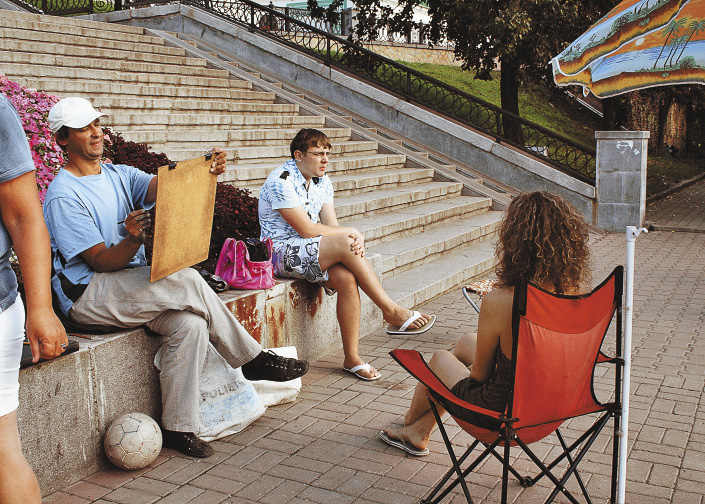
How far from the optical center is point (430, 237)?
923 cm

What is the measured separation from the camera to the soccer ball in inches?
147

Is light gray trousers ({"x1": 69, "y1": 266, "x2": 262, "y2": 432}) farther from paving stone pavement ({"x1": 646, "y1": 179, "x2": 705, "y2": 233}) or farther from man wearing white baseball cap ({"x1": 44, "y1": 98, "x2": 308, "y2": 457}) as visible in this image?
paving stone pavement ({"x1": 646, "y1": 179, "x2": 705, "y2": 233})

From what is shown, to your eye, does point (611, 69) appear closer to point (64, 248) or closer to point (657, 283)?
point (657, 283)

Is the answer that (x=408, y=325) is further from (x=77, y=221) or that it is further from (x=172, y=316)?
(x=77, y=221)

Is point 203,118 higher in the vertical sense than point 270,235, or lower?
higher

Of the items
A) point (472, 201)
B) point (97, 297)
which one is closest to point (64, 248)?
point (97, 297)

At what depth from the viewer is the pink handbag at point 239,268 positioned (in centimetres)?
497

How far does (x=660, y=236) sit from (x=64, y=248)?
1060 centimetres

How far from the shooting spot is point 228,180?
28.2 feet

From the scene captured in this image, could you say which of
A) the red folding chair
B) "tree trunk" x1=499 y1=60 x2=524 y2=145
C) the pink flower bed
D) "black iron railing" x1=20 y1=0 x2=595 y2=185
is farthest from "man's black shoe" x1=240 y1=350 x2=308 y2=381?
"tree trunk" x1=499 y1=60 x2=524 y2=145

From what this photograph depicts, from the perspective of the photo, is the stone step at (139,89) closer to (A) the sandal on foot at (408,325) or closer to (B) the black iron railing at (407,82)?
(B) the black iron railing at (407,82)

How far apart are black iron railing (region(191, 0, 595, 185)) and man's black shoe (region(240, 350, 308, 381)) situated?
9.50m

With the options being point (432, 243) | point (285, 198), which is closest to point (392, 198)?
point (432, 243)

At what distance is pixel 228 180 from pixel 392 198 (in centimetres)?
238
